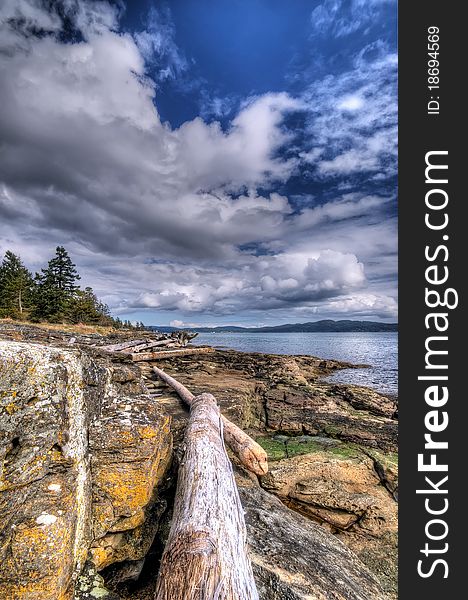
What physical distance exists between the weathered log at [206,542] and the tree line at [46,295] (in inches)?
2158

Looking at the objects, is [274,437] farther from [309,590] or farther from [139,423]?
[139,423]

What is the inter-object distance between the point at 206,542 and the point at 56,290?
5644cm

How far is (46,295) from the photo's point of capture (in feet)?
163

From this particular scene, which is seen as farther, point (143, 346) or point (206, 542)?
point (143, 346)

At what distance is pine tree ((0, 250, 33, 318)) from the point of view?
5141cm

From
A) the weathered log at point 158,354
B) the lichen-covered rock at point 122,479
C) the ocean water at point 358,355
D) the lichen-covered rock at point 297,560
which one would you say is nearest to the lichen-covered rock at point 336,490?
the lichen-covered rock at point 297,560

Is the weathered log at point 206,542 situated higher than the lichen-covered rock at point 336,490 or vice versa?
the weathered log at point 206,542

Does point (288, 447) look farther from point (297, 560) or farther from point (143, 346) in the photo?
point (143, 346)

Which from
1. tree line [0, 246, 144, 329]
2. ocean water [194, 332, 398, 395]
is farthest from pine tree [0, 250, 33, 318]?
ocean water [194, 332, 398, 395]

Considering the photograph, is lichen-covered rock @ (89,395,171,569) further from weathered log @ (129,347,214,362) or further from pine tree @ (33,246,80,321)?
pine tree @ (33,246,80,321)

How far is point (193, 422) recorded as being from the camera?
17.9 ft

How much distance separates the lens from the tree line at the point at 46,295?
4997 centimetres

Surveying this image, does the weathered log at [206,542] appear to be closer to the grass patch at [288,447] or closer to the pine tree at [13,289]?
the grass patch at [288,447]

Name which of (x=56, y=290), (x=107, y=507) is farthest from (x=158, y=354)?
(x=56, y=290)
